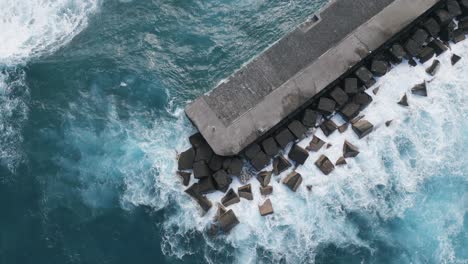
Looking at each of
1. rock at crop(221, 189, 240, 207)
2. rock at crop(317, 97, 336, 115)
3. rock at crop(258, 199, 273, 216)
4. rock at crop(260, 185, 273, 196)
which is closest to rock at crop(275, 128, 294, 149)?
rock at crop(317, 97, 336, 115)

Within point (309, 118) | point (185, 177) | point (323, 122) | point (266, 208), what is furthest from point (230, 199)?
point (323, 122)

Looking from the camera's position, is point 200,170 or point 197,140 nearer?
point 200,170

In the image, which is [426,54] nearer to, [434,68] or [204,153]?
[434,68]

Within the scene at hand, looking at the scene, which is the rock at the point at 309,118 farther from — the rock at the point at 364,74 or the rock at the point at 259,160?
the rock at the point at 364,74

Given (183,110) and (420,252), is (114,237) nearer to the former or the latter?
(183,110)

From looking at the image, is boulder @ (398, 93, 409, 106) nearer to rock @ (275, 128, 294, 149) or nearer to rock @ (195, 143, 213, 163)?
rock @ (275, 128, 294, 149)
